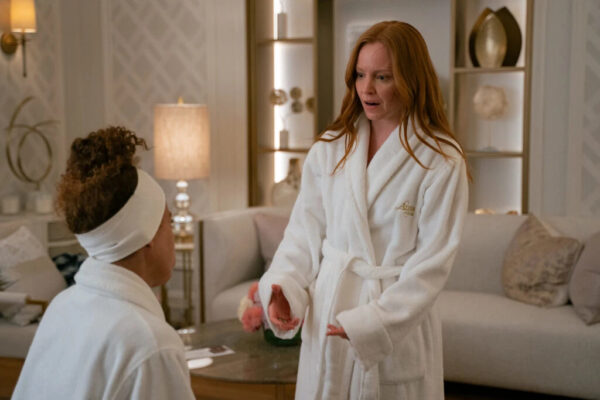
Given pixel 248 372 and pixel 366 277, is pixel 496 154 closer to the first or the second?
pixel 248 372

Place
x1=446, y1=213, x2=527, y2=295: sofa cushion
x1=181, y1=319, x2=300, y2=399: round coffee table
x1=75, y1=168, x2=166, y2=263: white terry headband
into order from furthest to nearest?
x1=446, y1=213, x2=527, y2=295: sofa cushion → x1=181, y1=319, x2=300, y2=399: round coffee table → x1=75, y1=168, x2=166, y2=263: white terry headband

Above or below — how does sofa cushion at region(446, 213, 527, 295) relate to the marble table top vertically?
above

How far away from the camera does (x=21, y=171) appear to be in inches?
197

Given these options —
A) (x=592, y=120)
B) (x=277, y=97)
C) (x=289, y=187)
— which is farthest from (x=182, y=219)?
(x=592, y=120)

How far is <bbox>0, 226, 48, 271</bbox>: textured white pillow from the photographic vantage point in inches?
140

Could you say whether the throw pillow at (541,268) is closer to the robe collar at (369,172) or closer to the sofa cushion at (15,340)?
the robe collar at (369,172)

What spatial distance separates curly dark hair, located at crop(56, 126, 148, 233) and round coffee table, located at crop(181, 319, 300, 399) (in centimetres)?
144

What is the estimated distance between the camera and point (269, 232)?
4.28 m

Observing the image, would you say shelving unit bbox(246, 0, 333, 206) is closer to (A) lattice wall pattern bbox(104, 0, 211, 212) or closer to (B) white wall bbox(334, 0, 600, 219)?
(A) lattice wall pattern bbox(104, 0, 211, 212)

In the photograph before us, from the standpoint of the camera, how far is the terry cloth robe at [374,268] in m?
1.80

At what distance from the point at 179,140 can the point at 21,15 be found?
1281 millimetres

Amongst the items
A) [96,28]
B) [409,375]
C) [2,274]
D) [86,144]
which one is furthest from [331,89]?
[86,144]

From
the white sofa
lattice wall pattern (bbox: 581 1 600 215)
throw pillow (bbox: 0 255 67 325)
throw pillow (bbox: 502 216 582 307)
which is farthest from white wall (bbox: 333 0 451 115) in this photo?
throw pillow (bbox: 0 255 67 325)

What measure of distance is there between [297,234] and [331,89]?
307cm
